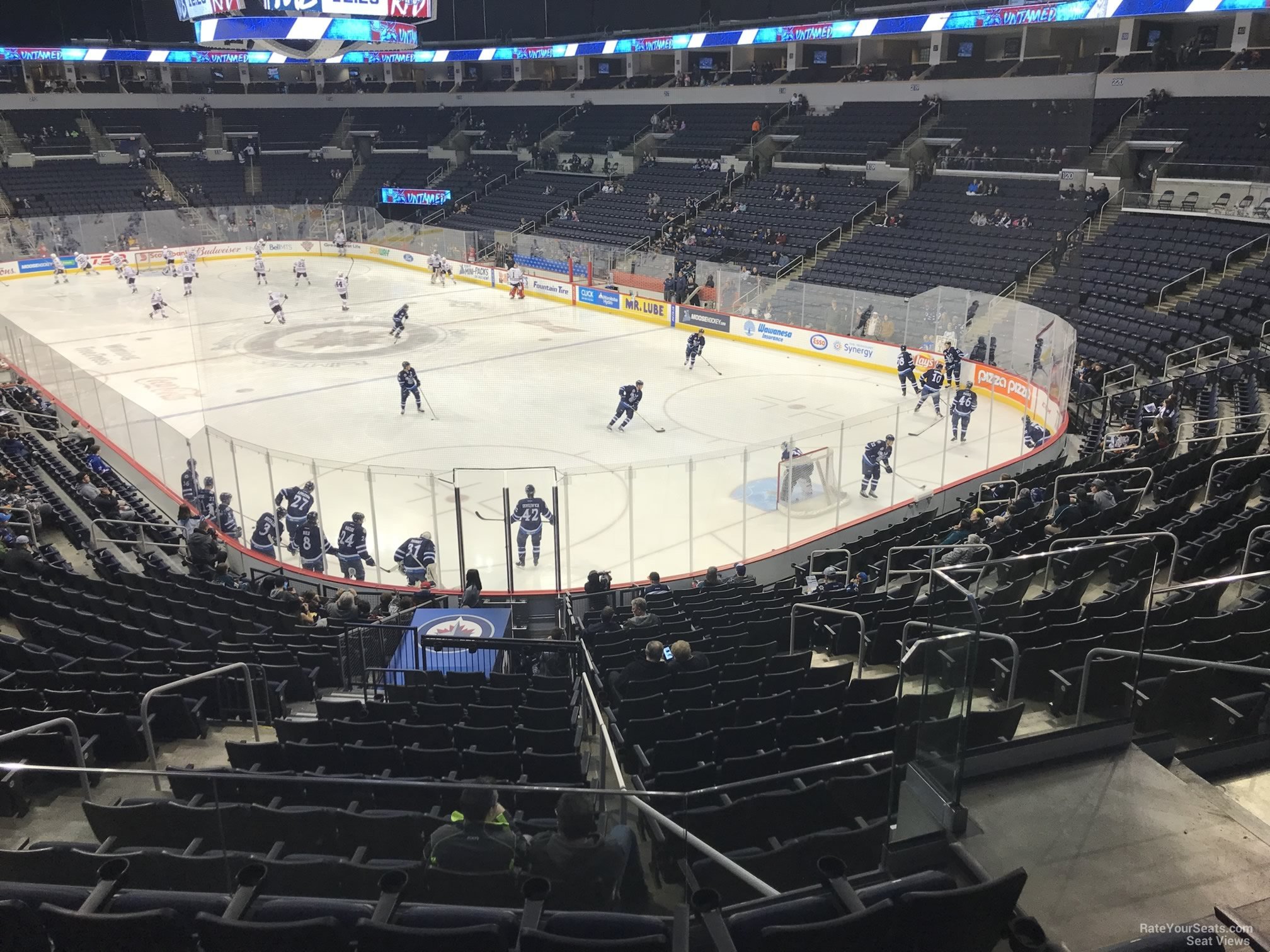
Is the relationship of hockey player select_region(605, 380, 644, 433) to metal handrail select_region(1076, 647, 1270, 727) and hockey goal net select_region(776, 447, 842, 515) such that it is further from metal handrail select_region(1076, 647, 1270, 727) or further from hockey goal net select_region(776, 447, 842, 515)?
metal handrail select_region(1076, 647, 1270, 727)

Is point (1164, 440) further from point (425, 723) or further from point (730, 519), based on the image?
point (425, 723)

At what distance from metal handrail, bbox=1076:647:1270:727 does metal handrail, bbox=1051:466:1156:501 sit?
734 cm

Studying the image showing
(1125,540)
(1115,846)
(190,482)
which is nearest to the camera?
(1115,846)

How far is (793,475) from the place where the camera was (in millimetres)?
15156

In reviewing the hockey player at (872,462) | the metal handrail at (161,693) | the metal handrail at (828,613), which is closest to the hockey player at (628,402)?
the hockey player at (872,462)

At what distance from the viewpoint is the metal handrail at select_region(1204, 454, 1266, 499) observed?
1214 centimetres

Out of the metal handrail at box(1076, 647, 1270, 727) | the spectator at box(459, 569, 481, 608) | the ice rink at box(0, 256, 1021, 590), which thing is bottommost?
the ice rink at box(0, 256, 1021, 590)

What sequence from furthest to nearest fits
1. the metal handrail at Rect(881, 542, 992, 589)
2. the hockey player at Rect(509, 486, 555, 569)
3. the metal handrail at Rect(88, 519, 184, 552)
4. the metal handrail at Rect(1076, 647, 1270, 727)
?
1. the metal handrail at Rect(88, 519, 184, 552)
2. the hockey player at Rect(509, 486, 555, 569)
3. the metal handrail at Rect(881, 542, 992, 589)
4. the metal handrail at Rect(1076, 647, 1270, 727)

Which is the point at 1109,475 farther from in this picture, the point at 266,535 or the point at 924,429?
the point at 266,535

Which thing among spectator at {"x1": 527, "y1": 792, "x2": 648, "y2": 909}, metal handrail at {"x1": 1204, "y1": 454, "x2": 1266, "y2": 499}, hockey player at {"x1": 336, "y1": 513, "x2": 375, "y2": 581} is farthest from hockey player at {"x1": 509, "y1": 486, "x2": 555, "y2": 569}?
spectator at {"x1": 527, "y1": 792, "x2": 648, "y2": 909}

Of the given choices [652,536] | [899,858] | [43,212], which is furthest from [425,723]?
[43,212]

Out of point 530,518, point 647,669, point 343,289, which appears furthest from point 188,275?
point 647,669

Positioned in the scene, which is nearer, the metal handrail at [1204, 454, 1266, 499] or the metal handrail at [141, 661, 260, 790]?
the metal handrail at [141, 661, 260, 790]

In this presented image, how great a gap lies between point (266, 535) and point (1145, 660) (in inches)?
487
